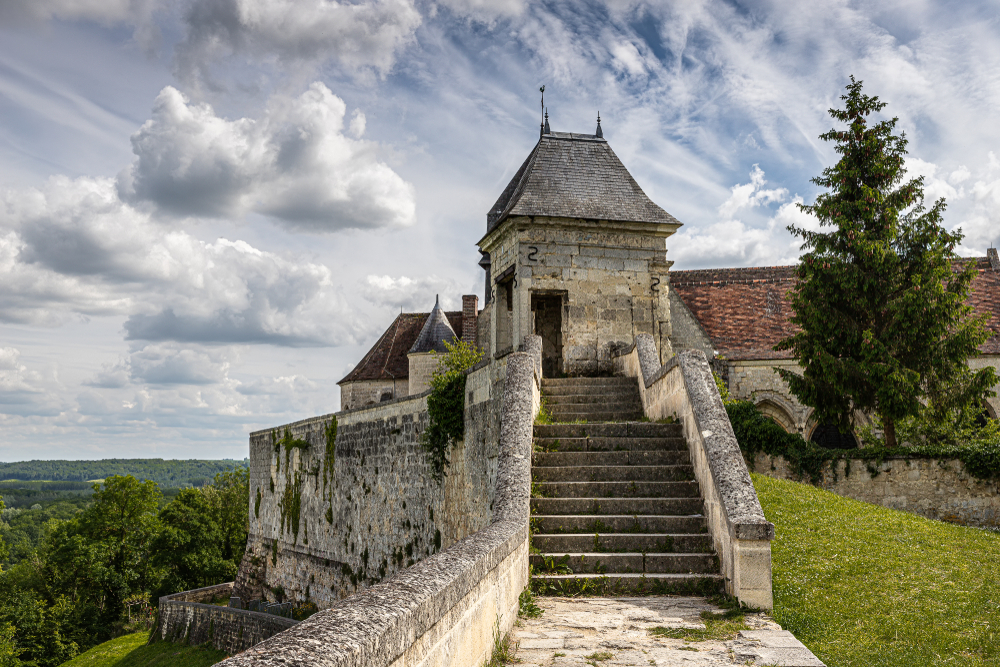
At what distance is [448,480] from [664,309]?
542 centimetres

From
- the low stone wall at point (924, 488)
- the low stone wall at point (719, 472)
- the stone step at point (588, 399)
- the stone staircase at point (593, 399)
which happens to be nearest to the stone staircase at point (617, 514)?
the low stone wall at point (719, 472)

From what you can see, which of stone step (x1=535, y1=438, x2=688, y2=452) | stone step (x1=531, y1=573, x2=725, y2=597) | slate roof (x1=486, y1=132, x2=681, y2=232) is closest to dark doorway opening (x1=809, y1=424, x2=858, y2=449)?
slate roof (x1=486, y1=132, x2=681, y2=232)

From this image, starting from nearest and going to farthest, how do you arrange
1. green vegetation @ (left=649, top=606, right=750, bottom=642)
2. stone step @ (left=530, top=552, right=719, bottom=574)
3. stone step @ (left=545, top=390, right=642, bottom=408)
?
green vegetation @ (left=649, top=606, right=750, bottom=642) < stone step @ (left=530, top=552, right=719, bottom=574) < stone step @ (left=545, top=390, right=642, bottom=408)

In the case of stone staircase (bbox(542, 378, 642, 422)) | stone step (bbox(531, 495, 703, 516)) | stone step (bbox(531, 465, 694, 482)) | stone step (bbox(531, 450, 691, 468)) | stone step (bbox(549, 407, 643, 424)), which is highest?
stone staircase (bbox(542, 378, 642, 422))

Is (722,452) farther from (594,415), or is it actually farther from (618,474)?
(594,415)

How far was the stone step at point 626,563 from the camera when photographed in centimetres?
631

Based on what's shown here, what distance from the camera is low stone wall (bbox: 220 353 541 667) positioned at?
2303 mm

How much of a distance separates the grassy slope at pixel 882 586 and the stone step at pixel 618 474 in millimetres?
1254

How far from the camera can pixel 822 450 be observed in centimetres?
1520

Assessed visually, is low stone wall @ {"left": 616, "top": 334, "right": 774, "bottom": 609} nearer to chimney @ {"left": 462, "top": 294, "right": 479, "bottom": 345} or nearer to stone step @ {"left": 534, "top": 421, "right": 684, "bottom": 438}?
stone step @ {"left": 534, "top": 421, "right": 684, "bottom": 438}

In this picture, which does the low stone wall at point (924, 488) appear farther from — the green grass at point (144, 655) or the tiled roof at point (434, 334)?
the tiled roof at point (434, 334)

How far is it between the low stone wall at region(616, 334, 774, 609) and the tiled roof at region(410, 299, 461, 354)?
18.4m

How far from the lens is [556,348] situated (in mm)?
16172

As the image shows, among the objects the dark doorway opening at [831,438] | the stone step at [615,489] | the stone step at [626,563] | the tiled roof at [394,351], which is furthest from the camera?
the tiled roof at [394,351]
